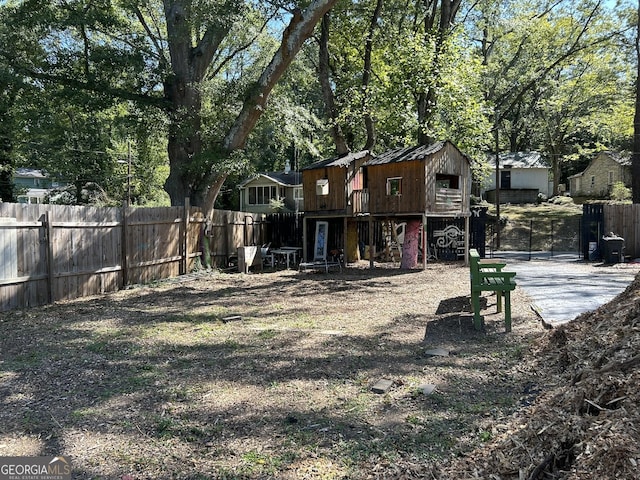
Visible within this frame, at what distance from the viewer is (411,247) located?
16656 mm

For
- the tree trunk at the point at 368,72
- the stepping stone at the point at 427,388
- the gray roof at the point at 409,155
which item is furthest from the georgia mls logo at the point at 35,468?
the tree trunk at the point at 368,72

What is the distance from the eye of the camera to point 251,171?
47.8 feet

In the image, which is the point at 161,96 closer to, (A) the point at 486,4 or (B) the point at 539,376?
(B) the point at 539,376

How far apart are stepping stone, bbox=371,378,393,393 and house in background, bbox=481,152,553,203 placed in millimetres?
36316

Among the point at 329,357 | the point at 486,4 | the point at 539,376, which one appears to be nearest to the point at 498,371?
the point at 539,376

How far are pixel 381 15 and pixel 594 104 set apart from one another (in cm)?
2170

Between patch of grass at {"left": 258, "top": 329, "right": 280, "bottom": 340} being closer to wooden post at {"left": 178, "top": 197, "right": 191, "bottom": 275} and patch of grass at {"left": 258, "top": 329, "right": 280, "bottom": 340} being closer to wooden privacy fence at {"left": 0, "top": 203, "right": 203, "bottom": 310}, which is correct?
wooden privacy fence at {"left": 0, "top": 203, "right": 203, "bottom": 310}

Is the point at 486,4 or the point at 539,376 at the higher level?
the point at 486,4

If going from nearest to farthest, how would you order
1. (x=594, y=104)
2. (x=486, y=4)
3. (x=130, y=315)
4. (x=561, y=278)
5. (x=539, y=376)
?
(x=539, y=376) → (x=130, y=315) → (x=561, y=278) → (x=486, y=4) → (x=594, y=104)

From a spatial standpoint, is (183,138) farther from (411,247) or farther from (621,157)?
(621,157)

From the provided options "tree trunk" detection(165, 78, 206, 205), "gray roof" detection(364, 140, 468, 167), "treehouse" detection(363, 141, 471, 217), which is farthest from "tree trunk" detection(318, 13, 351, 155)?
"tree trunk" detection(165, 78, 206, 205)

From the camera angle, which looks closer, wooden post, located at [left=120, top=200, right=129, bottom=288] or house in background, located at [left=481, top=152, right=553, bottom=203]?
wooden post, located at [left=120, top=200, right=129, bottom=288]

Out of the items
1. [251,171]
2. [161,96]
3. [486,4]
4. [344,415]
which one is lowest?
[344,415]

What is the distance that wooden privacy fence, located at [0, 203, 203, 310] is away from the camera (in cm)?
859
